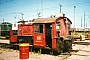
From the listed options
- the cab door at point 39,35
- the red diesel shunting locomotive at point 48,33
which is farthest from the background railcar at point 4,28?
the cab door at point 39,35

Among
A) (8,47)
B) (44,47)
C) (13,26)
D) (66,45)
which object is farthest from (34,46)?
(13,26)

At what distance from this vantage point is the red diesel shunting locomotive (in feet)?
33.4

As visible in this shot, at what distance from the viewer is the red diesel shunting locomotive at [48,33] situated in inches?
401

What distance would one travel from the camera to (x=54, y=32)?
10.1 m

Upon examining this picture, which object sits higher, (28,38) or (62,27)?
(62,27)

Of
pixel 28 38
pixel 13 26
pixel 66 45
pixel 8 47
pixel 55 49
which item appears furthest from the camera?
pixel 13 26

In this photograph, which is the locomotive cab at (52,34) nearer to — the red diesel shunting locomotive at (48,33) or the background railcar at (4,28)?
the red diesel shunting locomotive at (48,33)

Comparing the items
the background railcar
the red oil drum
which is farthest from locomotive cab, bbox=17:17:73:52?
the background railcar

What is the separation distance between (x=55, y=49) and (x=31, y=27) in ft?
11.7

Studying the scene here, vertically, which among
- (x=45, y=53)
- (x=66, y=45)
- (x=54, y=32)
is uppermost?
(x=54, y=32)

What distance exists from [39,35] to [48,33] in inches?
46.1

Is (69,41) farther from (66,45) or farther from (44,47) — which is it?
(44,47)

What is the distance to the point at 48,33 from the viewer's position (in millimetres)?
11672

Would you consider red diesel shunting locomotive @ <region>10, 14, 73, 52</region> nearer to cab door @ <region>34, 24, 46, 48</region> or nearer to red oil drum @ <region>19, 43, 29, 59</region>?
cab door @ <region>34, 24, 46, 48</region>
